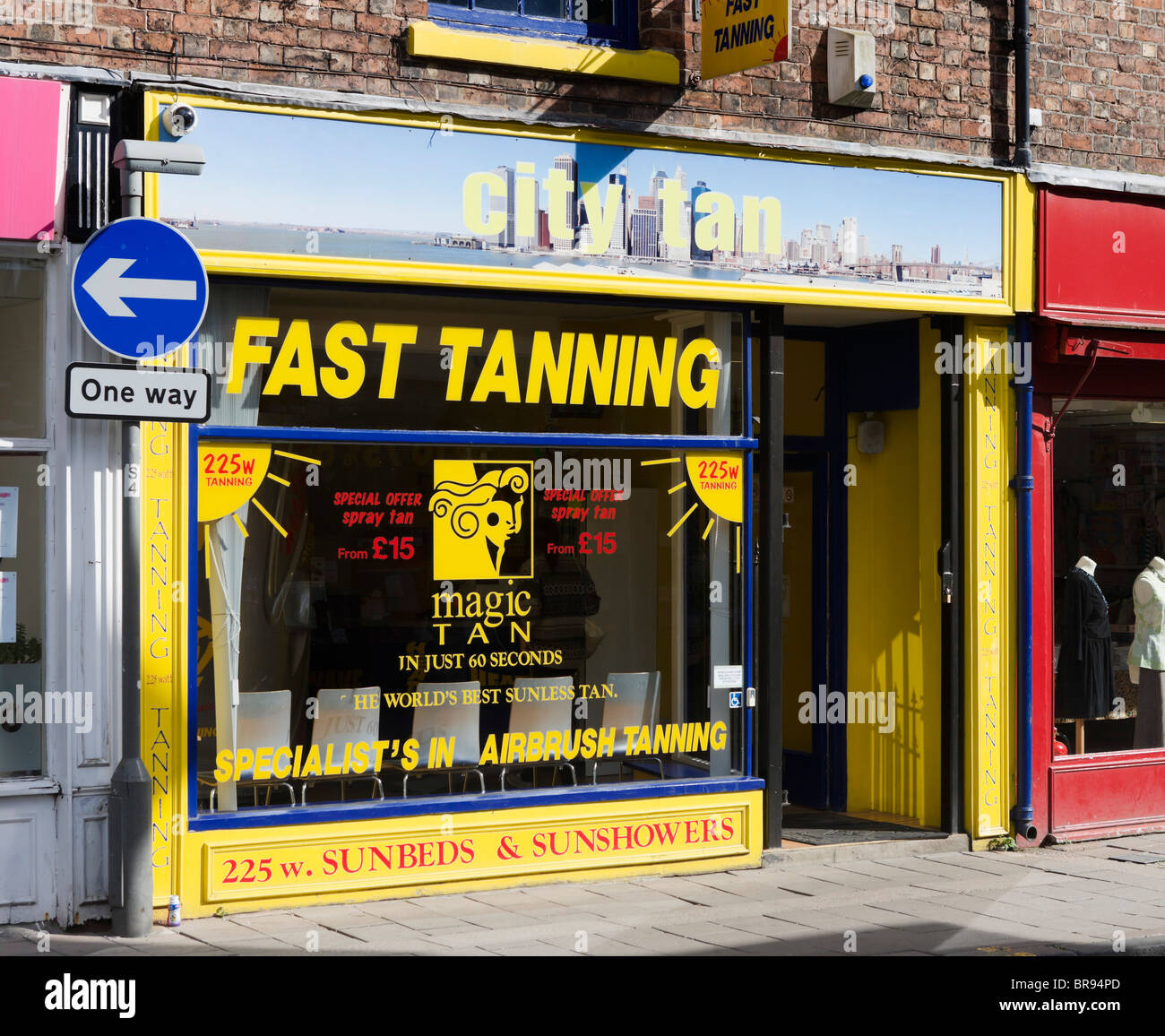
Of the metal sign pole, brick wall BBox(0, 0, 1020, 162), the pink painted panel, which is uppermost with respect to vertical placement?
brick wall BBox(0, 0, 1020, 162)

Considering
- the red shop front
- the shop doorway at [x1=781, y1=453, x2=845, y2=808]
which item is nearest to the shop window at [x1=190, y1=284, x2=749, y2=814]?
the shop doorway at [x1=781, y1=453, x2=845, y2=808]

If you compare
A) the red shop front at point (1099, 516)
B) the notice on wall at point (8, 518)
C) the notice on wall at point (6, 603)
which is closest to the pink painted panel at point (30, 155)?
the notice on wall at point (8, 518)

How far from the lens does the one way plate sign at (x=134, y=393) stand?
662 cm

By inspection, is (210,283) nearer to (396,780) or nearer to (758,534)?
(396,780)

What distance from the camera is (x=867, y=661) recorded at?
10.1m

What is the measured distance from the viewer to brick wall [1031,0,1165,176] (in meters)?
9.73

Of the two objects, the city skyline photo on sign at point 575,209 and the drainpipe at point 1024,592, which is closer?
the city skyline photo on sign at point 575,209

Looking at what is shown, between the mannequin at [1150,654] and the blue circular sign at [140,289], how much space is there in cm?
672

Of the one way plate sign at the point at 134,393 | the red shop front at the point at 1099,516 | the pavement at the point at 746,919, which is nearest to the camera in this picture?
the one way plate sign at the point at 134,393

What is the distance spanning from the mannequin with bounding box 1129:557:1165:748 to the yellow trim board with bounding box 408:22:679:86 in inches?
189

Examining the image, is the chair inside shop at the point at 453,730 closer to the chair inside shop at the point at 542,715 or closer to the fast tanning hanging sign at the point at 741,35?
the chair inside shop at the point at 542,715

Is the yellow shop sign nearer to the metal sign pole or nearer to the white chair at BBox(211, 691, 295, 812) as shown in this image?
the metal sign pole

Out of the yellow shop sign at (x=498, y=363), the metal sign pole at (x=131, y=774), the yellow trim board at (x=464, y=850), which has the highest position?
the yellow shop sign at (x=498, y=363)

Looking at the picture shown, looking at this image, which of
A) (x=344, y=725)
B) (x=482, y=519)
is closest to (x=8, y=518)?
(x=344, y=725)
